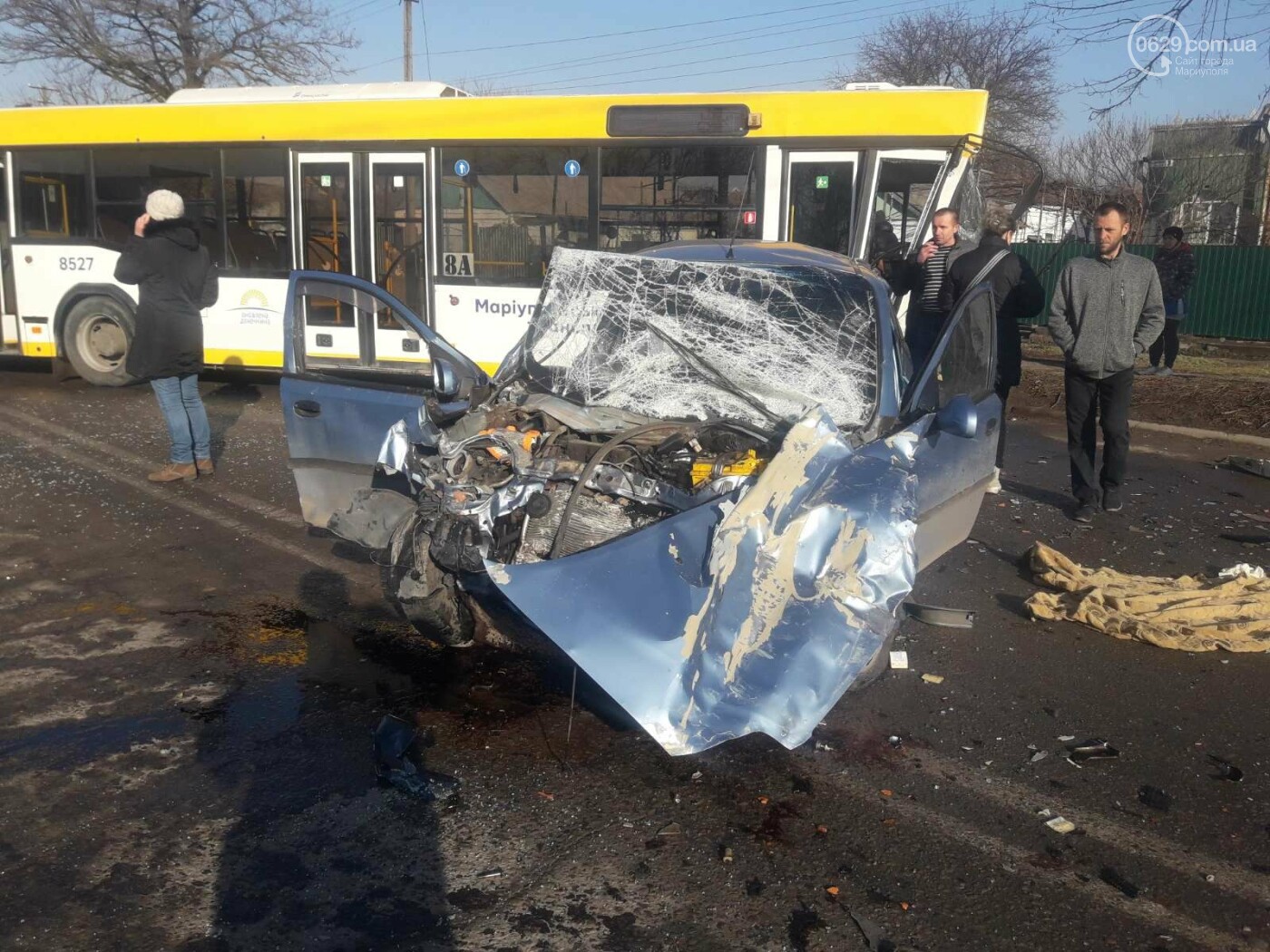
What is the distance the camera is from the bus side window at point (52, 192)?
12055 mm

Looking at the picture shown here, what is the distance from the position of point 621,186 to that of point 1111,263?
15.8ft

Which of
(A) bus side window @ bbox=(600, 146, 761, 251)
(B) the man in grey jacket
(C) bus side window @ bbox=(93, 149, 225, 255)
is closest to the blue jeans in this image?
(A) bus side window @ bbox=(600, 146, 761, 251)

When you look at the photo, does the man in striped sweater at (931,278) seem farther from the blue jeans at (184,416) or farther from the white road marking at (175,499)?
the blue jeans at (184,416)

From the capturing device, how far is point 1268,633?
5.11 m

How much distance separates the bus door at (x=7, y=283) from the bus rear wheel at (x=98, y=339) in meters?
0.81

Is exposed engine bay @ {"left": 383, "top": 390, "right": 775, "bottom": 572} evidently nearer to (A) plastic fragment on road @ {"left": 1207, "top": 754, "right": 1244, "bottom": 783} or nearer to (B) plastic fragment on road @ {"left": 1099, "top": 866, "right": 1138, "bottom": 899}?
(B) plastic fragment on road @ {"left": 1099, "top": 866, "right": 1138, "bottom": 899}

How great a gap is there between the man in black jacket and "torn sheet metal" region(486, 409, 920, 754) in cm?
404

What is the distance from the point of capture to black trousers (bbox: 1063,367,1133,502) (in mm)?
6957

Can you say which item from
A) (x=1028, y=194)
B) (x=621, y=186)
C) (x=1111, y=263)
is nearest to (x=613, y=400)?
(x=1111, y=263)

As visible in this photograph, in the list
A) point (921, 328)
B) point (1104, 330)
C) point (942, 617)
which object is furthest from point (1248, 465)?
point (942, 617)

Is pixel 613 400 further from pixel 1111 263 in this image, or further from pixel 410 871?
pixel 1111 263

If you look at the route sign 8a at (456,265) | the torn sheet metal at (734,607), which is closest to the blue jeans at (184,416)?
the route sign 8a at (456,265)

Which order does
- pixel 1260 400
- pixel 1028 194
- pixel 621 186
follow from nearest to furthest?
pixel 1028 194 → pixel 621 186 → pixel 1260 400

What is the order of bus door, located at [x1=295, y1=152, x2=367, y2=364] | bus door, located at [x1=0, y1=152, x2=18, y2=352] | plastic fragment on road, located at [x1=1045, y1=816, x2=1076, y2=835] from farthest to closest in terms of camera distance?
bus door, located at [x1=0, y1=152, x2=18, y2=352] < bus door, located at [x1=295, y1=152, x2=367, y2=364] < plastic fragment on road, located at [x1=1045, y1=816, x2=1076, y2=835]
